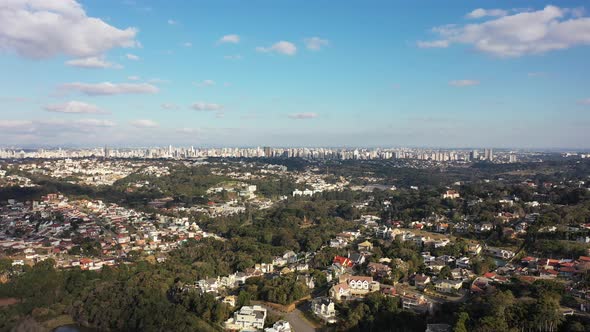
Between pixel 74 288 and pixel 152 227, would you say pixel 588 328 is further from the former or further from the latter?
pixel 152 227

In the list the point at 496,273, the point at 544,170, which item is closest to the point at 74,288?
the point at 496,273

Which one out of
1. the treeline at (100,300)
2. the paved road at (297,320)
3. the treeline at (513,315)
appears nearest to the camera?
the treeline at (513,315)

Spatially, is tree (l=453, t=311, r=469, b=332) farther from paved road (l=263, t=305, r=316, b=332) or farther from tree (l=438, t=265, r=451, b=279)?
tree (l=438, t=265, r=451, b=279)

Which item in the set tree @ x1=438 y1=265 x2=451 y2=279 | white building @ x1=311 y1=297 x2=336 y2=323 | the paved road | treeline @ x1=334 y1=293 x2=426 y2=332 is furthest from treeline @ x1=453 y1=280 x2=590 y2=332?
the paved road

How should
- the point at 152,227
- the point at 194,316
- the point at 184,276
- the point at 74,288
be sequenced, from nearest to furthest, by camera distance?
the point at 194,316
the point at 74,288
the point at 184,276
the point at 152,227

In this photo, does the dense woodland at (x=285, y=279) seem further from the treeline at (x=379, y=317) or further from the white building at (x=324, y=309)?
the white building at (x=324, y=309)

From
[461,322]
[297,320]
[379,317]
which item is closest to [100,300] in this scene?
[297,320]

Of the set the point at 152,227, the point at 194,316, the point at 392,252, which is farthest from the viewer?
the point at 152,227

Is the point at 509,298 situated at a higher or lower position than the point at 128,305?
higher

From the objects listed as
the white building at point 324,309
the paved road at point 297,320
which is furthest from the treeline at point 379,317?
the paved road at point 297,320
